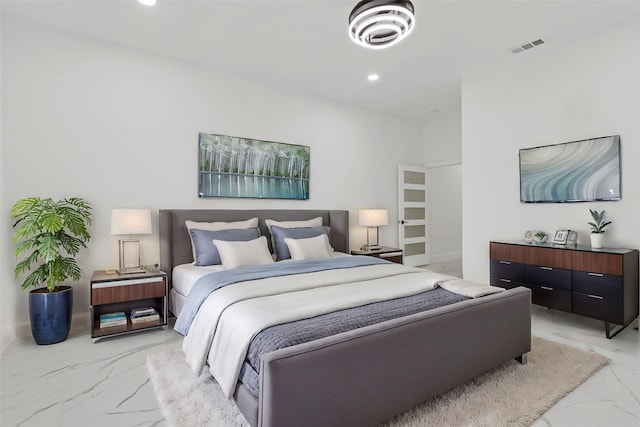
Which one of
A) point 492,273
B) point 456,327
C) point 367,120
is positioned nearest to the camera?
point 456,327

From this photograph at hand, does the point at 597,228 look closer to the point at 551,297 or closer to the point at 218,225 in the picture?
the point at 551,297

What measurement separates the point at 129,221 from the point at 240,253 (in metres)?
1.09

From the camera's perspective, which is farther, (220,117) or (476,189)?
(476,189)

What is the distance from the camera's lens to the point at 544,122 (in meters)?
3.83

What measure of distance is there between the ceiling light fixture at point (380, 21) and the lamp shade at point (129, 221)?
2554 millimetres

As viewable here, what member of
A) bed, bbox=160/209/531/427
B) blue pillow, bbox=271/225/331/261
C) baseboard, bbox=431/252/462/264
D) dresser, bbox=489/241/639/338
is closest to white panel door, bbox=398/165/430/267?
baseboard, bbox=431/252/462/264

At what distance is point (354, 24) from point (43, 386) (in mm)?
3327

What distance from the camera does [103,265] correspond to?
342 centimetres

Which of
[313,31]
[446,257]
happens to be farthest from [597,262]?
[446,257]

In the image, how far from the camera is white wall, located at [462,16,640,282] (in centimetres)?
318

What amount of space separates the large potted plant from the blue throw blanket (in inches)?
42.4

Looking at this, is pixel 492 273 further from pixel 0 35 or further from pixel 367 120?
pixel 0 35

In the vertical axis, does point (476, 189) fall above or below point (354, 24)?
below

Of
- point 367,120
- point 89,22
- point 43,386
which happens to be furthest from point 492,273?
point 89,22
